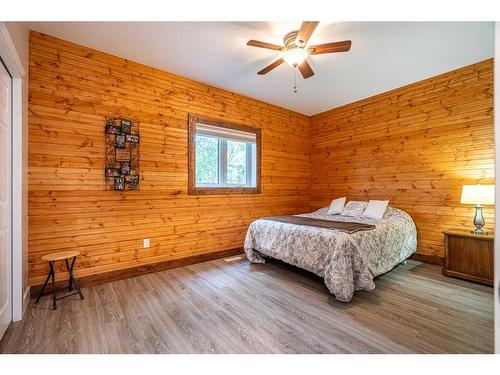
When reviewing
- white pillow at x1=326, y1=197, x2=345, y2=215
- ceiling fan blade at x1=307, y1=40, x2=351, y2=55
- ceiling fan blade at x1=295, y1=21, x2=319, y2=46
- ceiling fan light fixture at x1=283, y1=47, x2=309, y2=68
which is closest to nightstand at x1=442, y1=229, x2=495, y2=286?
white pillow at x1=326, y1=197, x2=345, y2=215

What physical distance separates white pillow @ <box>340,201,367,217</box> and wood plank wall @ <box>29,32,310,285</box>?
168 centimetres

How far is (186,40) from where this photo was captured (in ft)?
8.48

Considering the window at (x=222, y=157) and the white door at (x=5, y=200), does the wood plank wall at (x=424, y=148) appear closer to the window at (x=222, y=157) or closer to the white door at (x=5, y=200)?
the window at (x=222, y=157)

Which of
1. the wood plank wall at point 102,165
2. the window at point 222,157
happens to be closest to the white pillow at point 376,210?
the window at point 222,157

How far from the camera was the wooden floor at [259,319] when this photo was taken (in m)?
1.66

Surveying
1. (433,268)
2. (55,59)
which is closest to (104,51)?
→ (55,59)

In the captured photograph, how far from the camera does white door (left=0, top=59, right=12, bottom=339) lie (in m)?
1.73

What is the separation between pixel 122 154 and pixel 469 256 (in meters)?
4.36
